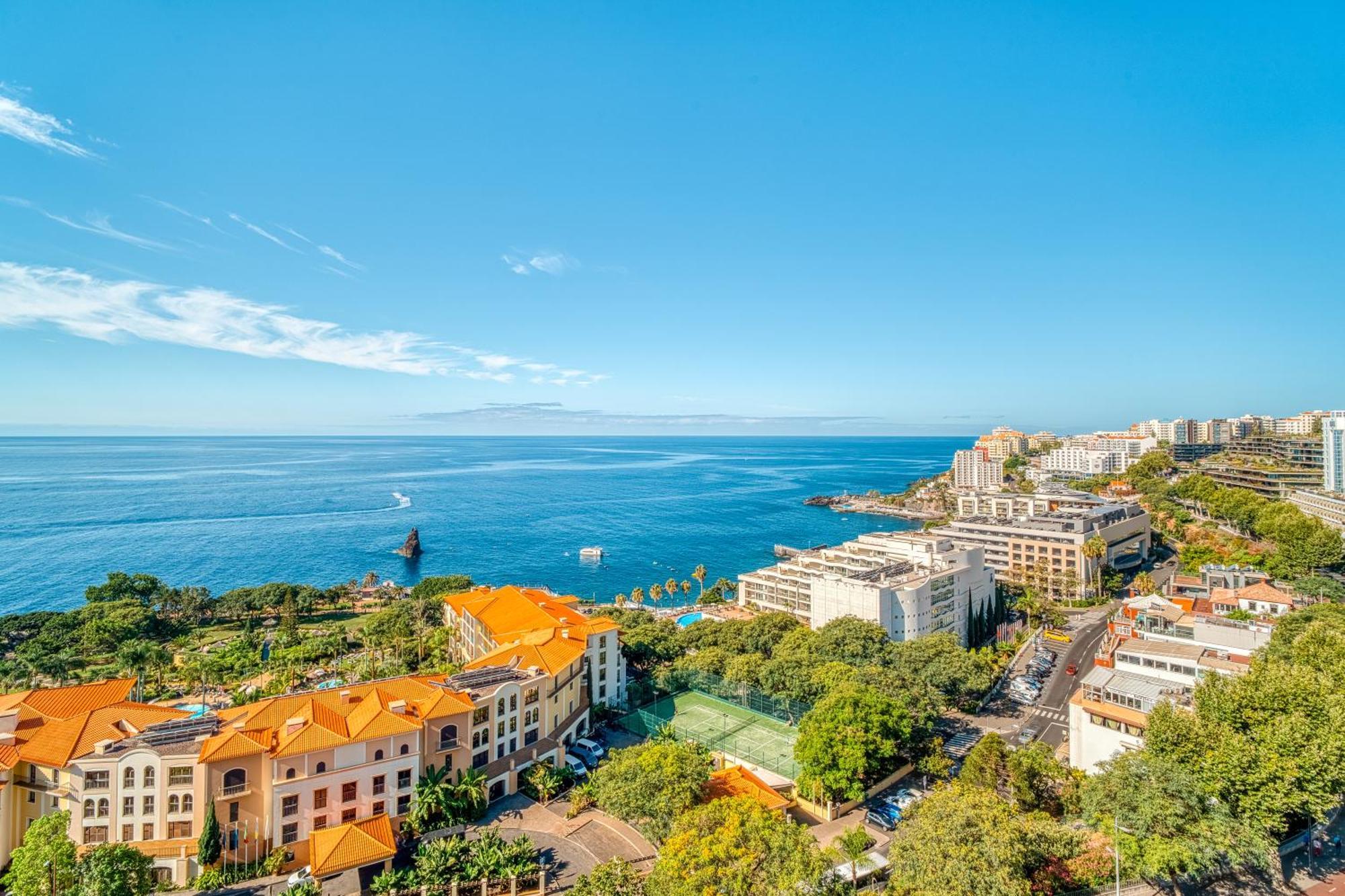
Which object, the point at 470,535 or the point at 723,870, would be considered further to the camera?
the point at 470,535

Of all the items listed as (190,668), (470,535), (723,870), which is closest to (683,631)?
(723,870)

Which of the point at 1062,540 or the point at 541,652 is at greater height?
the point at 541,652

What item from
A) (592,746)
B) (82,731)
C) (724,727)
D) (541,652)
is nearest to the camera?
(82,731)

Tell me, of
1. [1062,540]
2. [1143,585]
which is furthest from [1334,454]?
[1062,540]

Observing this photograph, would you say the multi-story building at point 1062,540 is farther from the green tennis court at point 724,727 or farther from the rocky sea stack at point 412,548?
the rocky sea stack at point 412,548

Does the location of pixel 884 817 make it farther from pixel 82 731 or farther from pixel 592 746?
pixel 82 731

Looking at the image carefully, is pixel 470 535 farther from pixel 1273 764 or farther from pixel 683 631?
pixel 1273 764
